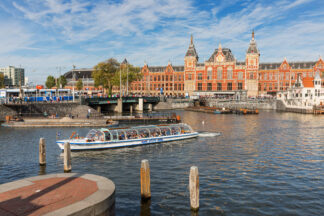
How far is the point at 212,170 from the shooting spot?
29188 millimetres

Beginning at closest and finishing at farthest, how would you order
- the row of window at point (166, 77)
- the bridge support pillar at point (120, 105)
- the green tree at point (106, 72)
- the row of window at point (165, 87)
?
the bridge support pillar at point (120, 105) → the green tree at point (106, 72) → the row of window at point (166, 77) → the row of window at point (165, 87)

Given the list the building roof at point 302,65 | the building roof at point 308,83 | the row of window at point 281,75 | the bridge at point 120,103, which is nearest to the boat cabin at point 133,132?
the bridge at point 120,103

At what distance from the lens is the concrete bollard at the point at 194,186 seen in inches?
692

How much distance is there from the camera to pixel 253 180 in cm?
2634

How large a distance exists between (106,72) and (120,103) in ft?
122

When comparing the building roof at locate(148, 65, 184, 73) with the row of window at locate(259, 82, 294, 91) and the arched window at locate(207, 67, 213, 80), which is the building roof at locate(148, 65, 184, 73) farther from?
the row of window at locate(259, 82, 294, 91)

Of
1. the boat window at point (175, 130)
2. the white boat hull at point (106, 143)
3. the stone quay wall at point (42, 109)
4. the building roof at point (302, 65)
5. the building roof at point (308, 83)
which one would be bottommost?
the white boat hull at point (106, 143)

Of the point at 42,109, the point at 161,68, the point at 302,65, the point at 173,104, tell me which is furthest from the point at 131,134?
the point at 302,65

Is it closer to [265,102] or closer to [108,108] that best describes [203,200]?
[108,108]

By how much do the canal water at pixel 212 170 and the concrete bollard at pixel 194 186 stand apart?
3.16 feet

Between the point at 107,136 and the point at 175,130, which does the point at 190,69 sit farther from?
the point at 107,136

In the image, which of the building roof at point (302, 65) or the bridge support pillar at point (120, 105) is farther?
the building roof at point (302, 65)

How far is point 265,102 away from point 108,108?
7218cm

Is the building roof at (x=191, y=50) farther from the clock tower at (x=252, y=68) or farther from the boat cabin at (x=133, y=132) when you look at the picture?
the boat cabin at (x=133, y=132)
